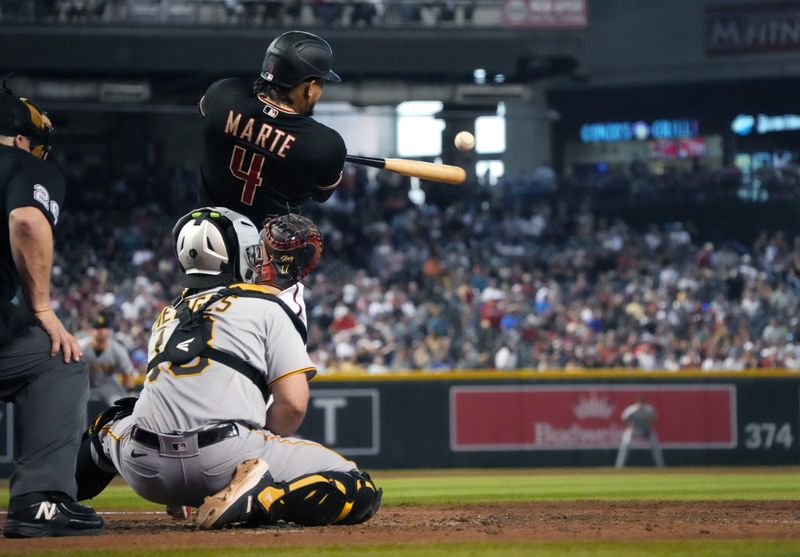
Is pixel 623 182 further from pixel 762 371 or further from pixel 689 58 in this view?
pixel 762 371

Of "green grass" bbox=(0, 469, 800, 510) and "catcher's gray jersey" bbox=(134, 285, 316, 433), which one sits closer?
"catcher's gray jersey" bbox=(134, 285, 316, 433)

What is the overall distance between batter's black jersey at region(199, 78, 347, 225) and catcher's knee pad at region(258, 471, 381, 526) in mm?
1548

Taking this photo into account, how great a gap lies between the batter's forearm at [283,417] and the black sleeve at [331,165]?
1.39m

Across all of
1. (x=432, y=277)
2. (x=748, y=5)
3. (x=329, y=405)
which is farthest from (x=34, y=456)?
(x=748, y=5)

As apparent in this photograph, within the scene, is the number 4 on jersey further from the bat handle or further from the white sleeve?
the bat handle

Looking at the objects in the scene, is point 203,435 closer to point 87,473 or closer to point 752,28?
point 87,473

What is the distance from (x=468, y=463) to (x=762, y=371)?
4326 mm

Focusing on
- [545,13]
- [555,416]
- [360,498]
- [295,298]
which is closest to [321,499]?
[360,498]

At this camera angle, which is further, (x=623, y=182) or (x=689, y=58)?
(x=689, y=58)

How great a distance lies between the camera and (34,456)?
18.3 ft

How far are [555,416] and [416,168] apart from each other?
35.0ft

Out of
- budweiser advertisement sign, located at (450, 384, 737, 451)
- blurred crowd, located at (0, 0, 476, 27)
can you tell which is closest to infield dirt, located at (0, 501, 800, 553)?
budweiser advertisement sign, located at (450, 384, 737, 451)

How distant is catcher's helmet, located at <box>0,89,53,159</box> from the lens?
586cm

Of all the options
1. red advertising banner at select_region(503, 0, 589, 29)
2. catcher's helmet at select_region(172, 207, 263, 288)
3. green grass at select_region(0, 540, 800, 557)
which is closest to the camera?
green grass at select_region(0, 540, 800, 557)
